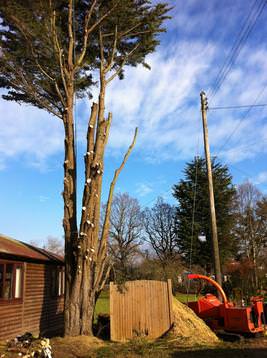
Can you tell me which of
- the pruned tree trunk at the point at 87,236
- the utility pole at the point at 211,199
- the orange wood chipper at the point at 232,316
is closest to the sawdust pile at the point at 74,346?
the pruned tree trunk at the point at 87,236

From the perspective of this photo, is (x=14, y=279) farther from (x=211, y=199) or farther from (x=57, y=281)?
(x=211, y=199)

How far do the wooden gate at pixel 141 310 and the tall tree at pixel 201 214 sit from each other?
20135 millimetres

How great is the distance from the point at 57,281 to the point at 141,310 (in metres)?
6.07

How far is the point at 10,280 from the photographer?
1223 cm

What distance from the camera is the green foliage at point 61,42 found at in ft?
39.1

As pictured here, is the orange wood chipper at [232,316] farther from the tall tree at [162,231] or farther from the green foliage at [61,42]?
the tall tree at [162,231]

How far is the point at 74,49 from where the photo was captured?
13.4m

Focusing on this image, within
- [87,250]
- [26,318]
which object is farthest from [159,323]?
[26,318]

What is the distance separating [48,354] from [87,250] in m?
3.57

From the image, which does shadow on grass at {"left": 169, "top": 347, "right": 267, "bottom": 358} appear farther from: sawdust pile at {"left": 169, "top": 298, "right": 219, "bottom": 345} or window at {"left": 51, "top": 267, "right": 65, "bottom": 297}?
window at {"left": 51, "top": 267, "right": 65, "bottom": 297}

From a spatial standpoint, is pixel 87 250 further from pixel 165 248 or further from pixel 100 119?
pixel 165 248

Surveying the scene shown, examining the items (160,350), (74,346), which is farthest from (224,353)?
(74,346)

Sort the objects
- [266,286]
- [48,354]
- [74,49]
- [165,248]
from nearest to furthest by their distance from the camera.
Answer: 1. [48,354]
2. [74,49]
3. [266,286]
4. [165,248]

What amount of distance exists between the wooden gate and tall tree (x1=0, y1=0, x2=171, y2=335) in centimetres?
77
